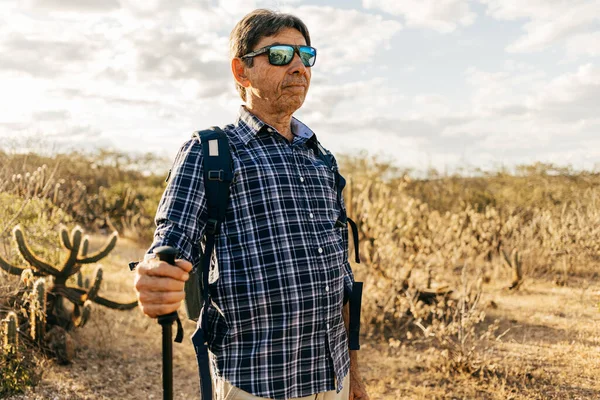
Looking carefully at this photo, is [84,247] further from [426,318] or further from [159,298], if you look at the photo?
[159,298]

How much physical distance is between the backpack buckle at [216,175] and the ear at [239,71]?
555 mm

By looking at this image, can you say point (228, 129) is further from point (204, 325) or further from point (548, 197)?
point (548, 197)

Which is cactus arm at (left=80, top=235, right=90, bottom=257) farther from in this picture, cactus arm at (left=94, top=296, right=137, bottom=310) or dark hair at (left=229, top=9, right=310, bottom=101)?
dark hair at (left=229, top=9, right=310, bottom=101)

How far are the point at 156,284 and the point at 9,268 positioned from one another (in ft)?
14.2

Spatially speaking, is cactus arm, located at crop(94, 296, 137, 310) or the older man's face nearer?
the older man's face

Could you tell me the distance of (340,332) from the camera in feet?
7.69

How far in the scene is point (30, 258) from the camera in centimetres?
532

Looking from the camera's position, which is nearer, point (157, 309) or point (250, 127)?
point (157, 309)

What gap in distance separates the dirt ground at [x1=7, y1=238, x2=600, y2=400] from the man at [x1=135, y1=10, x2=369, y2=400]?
125 inches

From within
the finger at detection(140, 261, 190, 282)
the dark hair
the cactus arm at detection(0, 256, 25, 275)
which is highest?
the dark hair

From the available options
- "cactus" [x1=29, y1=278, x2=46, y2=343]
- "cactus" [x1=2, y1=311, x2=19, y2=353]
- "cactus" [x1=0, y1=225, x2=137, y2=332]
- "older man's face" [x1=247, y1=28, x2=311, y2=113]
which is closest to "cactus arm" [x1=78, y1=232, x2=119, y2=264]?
"cactus" [x1=0, y1=225, x2=137, y2=332]

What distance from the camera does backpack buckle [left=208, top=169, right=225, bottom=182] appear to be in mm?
1994

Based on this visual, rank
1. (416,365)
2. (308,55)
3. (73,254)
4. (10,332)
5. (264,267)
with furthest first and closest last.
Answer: (416,365) < (73,254) < (10,332) < (308,55) < (264,267)

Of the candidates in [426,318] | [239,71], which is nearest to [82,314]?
[426,318]
